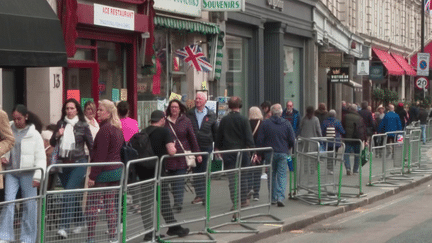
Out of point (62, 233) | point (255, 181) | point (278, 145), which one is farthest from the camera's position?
point (278, 145)

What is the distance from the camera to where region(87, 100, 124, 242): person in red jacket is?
942 cm

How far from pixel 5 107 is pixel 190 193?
5.31 meters

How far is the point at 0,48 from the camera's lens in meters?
13.6

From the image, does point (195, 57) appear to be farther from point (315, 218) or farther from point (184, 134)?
point (315, 218)

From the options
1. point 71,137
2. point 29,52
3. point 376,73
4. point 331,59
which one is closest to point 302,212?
point 71,137

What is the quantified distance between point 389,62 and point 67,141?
42.6 m

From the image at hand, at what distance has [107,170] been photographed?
33.8ft

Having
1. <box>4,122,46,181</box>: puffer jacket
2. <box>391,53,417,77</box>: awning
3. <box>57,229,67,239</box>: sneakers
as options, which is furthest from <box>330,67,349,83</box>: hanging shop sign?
<box>57,229,67,239</box>: sneakers

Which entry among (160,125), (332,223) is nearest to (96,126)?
(160,125)

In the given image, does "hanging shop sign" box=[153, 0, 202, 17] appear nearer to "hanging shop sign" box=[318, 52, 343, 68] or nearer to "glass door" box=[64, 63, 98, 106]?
"glass door" box=[64, 63, 98, 106]

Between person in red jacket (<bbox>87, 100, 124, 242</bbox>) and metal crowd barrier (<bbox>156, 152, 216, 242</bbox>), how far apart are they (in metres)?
0.60

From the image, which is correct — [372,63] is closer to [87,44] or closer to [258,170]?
[87,44]

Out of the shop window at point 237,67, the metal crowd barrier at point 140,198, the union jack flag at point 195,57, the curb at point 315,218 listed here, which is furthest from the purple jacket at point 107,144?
the shop window at point 237,67

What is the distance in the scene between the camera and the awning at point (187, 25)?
1984 cm
